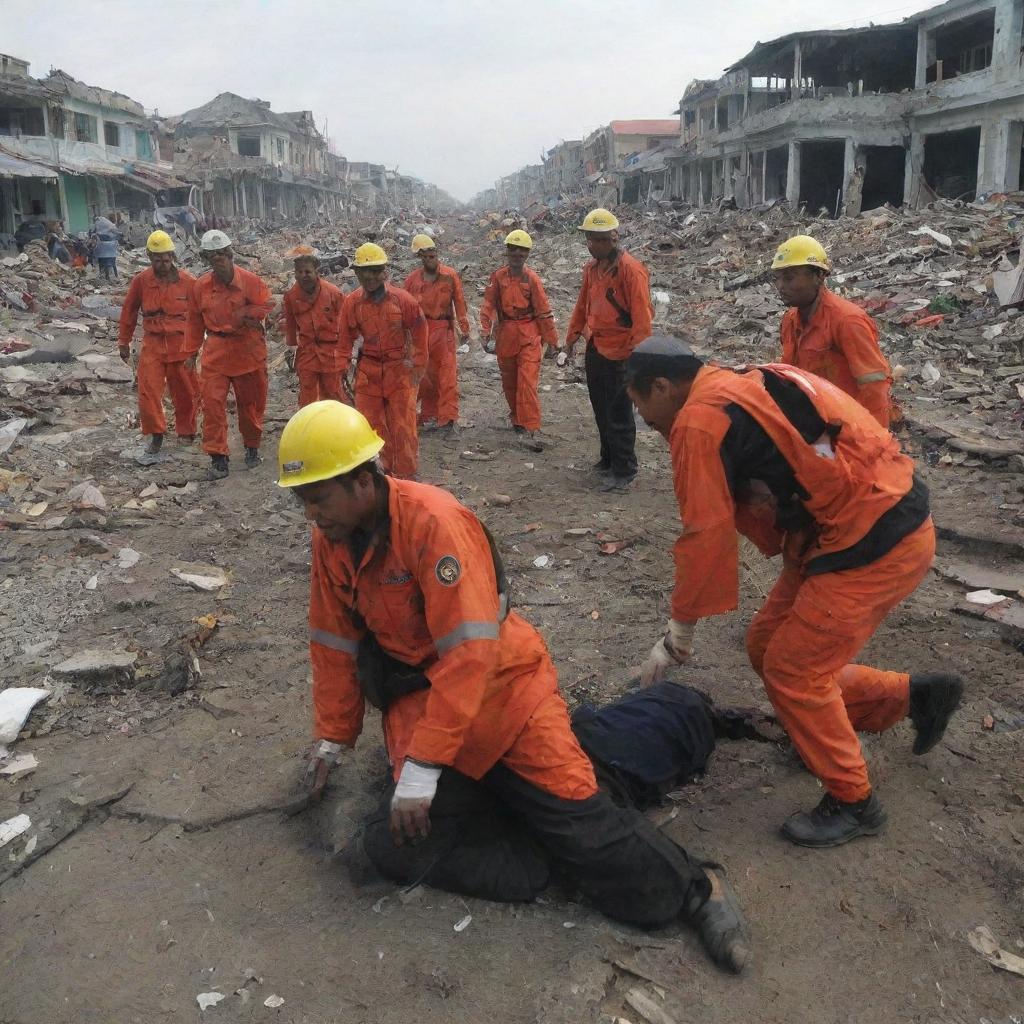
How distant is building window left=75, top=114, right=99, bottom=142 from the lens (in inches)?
1180

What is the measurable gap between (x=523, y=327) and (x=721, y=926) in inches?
238

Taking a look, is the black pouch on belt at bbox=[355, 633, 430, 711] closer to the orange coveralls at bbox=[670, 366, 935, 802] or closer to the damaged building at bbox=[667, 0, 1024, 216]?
the orange coveralls at bbox=[670, 366, 935, 802]

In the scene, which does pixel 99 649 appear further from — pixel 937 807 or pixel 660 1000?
pixel 937 807

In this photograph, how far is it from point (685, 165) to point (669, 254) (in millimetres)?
23382

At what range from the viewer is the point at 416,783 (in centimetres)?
219

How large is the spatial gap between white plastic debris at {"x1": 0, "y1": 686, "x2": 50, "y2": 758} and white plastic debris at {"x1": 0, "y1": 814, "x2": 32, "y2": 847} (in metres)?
0.49

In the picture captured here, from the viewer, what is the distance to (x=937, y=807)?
277 cm

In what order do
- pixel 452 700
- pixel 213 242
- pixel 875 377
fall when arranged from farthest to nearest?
pixel 213 242, pixel 875 377, pixel 452 700

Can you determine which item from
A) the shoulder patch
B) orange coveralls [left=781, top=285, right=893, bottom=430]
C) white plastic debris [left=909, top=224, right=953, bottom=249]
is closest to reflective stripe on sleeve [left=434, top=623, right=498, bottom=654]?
the shoulder patch

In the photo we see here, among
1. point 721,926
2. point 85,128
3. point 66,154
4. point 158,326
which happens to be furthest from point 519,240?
point 85,128

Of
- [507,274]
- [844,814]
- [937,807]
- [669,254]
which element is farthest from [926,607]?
[669,254]

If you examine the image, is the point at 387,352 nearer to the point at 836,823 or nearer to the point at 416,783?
the point at 416,783

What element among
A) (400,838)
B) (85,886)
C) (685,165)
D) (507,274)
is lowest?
(85,886)

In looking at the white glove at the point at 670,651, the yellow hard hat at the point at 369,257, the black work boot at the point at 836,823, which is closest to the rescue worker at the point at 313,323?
the yellow hard hat at the point at 369,257
